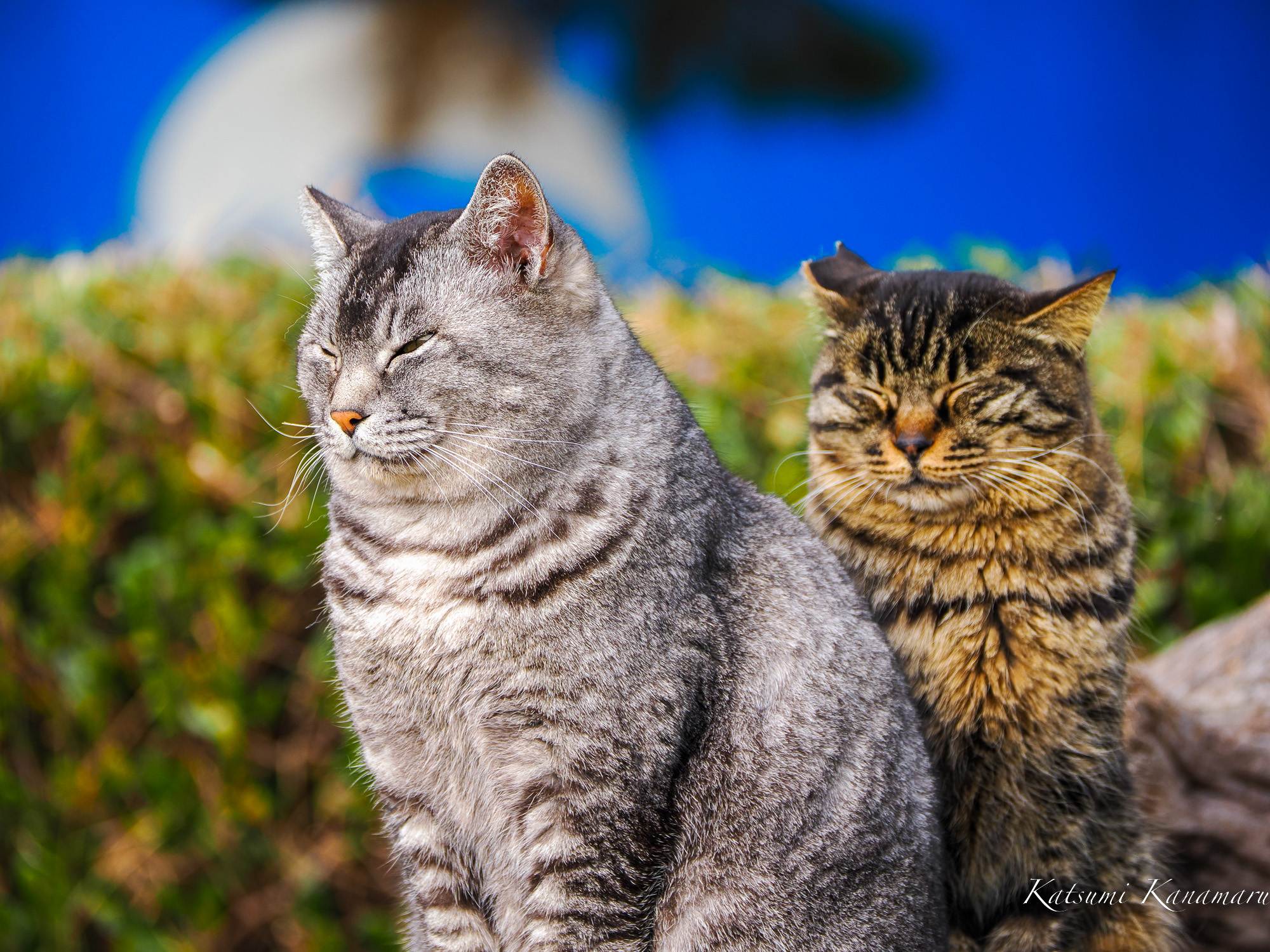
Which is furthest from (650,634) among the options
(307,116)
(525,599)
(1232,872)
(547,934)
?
(307,116)

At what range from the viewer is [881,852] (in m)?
1.68

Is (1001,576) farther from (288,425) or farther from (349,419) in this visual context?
(288,425)

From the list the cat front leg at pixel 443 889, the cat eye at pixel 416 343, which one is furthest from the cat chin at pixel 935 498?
the cat front leg at pixel 443 889

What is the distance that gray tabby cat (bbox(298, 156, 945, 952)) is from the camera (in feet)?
5.17

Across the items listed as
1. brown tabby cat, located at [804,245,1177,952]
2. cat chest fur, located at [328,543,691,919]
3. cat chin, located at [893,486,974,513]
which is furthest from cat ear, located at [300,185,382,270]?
cat chin, located at [893,486,974,513]

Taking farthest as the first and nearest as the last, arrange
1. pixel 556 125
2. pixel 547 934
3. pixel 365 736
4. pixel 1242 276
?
pixel 556 125, pixel 1242 276, pixel 365 736, pixel 547 934

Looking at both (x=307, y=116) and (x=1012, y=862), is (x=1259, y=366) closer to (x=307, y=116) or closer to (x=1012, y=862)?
(x=1012, y=862)

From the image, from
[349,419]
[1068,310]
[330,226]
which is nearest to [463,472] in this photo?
[349,419]

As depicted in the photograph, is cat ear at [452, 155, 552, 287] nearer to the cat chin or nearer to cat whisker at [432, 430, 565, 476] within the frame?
cat whisker at [432, 430, 565, 476]

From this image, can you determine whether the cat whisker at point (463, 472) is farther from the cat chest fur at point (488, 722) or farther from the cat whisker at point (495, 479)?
the cat chest fur at point (488, 722)

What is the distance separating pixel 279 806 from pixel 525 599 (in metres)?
2.12

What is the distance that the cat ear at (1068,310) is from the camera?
184 cm

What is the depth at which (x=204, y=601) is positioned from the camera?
10.6ft

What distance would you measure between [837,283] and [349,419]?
Answer: 3.30 ft
